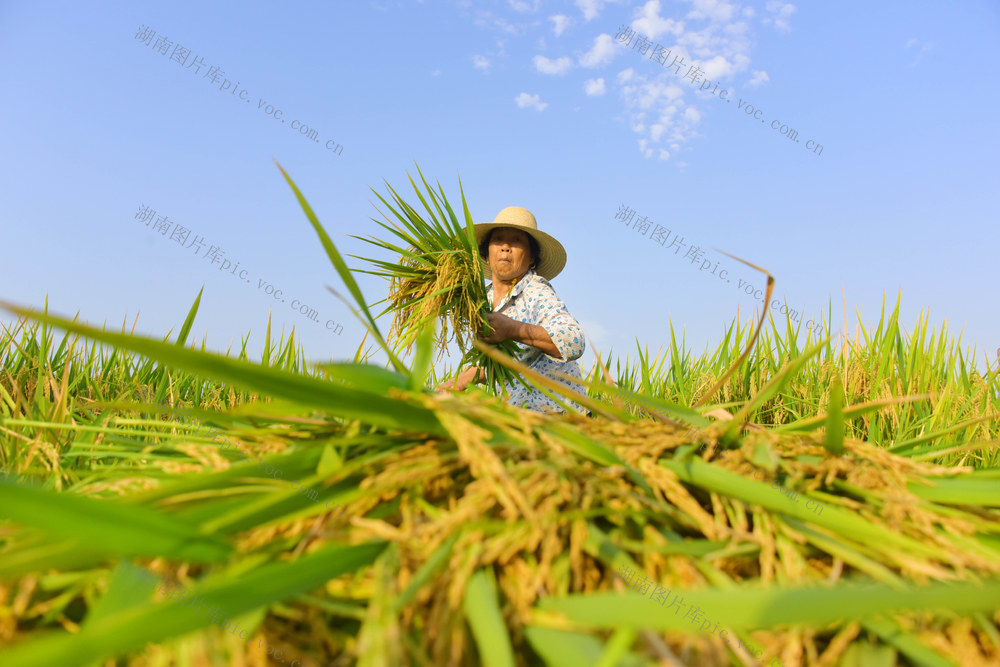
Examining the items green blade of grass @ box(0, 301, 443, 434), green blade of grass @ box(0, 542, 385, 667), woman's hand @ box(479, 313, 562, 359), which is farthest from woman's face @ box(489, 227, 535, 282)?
green blade of grass @ box(0, 542, 385, 667)

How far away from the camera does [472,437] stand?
0.71 metres

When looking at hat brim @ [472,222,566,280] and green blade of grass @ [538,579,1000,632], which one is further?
hat brim @ [472,222,566,280]

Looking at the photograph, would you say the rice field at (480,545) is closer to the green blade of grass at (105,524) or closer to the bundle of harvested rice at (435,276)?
the green blade of grass at (105,524)

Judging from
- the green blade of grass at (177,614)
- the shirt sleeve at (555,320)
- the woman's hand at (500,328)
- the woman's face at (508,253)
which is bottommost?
the green blade of grass at (177,614)

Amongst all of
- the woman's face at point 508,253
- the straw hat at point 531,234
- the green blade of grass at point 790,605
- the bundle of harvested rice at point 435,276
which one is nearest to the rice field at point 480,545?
the green blade of grass at point 790,605

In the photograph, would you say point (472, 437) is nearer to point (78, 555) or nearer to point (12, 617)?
point (78, 555)

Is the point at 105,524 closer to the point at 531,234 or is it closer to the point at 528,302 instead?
the point at 528,302

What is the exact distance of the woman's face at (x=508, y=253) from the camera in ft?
13.7

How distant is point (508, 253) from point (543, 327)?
0.93m

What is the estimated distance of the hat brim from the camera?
4047mm

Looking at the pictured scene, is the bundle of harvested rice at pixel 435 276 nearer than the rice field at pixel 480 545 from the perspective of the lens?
No

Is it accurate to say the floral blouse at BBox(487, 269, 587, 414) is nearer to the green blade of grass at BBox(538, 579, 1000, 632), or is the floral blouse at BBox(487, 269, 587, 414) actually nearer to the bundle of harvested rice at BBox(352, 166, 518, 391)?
the bundle of harvested rice at BBox(352, 166, 518, 391)

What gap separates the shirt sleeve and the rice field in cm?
Result: 246

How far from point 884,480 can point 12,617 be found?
1160 mm
